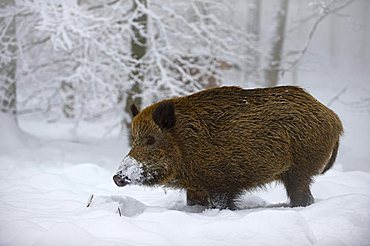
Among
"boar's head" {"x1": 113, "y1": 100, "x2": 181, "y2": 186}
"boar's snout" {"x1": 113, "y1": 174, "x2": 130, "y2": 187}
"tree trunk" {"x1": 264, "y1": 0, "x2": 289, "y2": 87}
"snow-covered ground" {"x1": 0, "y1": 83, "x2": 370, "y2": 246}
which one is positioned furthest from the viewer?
"tree trunk" {"x1": 264, "y1": 0, "x2": 289, "y2": 87}

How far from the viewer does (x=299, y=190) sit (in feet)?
8.93

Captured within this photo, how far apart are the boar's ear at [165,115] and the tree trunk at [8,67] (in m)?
5.58

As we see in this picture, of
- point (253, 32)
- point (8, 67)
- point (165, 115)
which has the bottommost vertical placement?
point (8, 67)

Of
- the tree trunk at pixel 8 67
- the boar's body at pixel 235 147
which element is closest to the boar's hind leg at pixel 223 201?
the boar's body at pixel 235 147

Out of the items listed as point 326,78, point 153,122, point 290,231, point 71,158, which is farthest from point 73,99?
point 290,231

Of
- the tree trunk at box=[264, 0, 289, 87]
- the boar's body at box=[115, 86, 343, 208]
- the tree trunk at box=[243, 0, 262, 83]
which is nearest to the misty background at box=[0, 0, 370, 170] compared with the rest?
the tree trunk at box=[264, 0, 289, 87]

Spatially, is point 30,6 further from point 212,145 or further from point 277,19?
point 277,19

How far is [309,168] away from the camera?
8.79 feet

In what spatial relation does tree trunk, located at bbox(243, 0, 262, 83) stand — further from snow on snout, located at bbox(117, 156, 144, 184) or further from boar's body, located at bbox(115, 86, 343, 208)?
snow on snout, located at bbox(117, 156, 144, 184)

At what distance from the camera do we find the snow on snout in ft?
8.29

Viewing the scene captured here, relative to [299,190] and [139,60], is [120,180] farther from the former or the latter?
[139,60]

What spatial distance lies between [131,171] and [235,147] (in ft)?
2.18

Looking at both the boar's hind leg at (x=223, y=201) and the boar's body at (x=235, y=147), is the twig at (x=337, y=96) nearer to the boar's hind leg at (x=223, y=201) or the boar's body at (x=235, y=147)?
the boar's body at (x=235, y=147)

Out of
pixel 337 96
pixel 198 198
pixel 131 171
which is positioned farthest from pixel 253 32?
pixel 131 171
